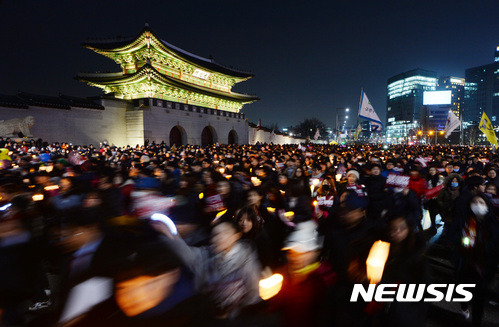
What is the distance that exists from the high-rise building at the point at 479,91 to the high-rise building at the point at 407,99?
24.1 meters

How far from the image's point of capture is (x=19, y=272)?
2.81 meters

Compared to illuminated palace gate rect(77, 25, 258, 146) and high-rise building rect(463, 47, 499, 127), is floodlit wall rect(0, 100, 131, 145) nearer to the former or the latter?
illuminated palace gate rect(77, 25, 258, 146)

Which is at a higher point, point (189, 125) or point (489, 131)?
point (189, 125)

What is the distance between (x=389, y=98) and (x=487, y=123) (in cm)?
16980

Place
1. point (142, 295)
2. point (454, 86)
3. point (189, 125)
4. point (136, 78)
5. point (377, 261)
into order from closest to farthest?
point (142, 295) → point (377, 261) → point (136, 78) → point (189, 125) → point (454, 86)

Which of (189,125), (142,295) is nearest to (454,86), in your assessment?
(189,125)

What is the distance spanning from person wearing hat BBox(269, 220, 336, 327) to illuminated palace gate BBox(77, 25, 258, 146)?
98.6 feet

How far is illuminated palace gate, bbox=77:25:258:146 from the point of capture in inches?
1182

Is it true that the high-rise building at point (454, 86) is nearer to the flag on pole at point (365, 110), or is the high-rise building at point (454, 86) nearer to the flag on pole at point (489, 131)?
the flag on pole at point (489, 131)

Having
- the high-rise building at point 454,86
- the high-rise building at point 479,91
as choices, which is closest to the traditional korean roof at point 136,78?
the high-rise building at point 479,91

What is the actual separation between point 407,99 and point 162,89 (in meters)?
149

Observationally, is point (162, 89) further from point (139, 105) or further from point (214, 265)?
point (214, 265)

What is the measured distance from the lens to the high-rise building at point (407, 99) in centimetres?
13762

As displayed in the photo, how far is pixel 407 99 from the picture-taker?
141875 millimetres
